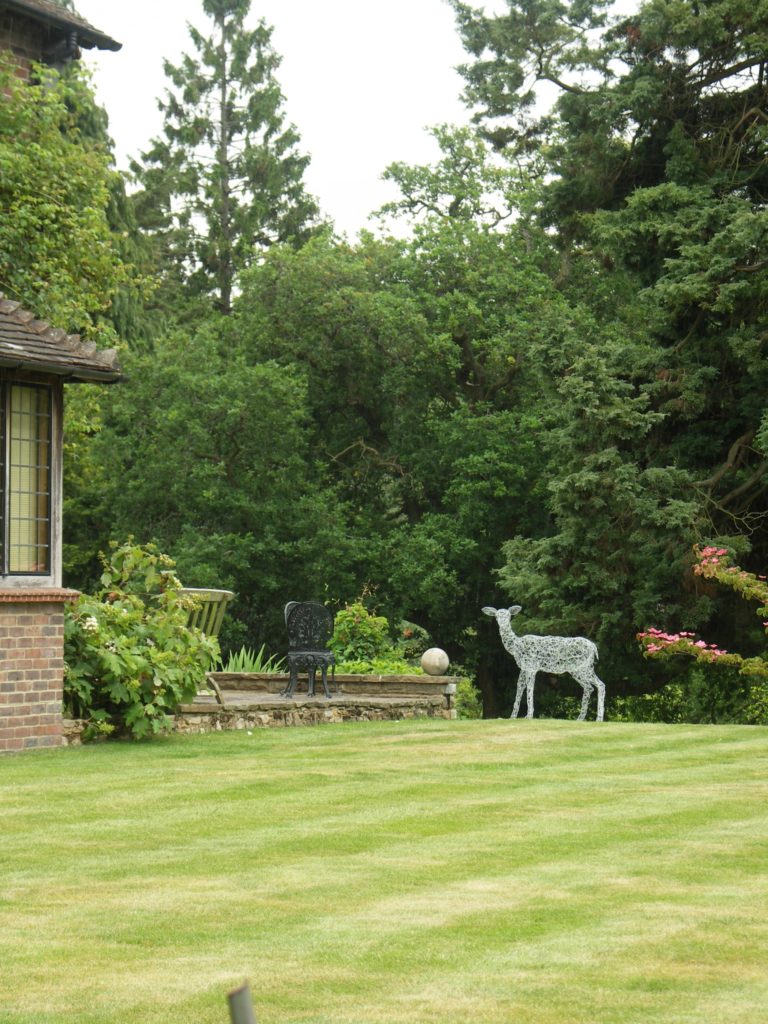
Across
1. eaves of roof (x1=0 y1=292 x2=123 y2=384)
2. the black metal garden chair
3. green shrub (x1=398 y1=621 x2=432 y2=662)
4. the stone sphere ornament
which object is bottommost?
green shrub (x1=398 y1=621 x2=432 y2=662)

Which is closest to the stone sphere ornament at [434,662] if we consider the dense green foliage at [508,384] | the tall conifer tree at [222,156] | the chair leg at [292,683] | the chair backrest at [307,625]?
the chair backrest at [307,625]

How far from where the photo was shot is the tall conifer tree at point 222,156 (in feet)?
141

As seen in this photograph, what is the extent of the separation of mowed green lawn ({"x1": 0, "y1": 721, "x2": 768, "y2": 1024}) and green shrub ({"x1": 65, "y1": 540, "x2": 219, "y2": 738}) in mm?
1674

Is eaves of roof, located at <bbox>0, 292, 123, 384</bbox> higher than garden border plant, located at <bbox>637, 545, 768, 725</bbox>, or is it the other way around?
eaves of roof, located at <bbox>0, 292, 123, 384</bbox>

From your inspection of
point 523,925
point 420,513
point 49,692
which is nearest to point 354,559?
point 420,513

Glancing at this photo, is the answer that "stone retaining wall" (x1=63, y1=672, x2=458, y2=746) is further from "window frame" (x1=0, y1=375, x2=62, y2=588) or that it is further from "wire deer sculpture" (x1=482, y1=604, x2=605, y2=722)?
"wire deer sculpture" (x1=482, y1=604, x2=605, y2=722)

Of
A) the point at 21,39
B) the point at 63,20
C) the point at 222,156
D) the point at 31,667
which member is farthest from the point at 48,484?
the point at 222,156

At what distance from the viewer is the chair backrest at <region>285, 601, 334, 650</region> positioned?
16797mm

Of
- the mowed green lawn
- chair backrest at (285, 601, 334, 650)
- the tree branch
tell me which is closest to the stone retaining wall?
chair backrest at (285, 601, 334, 650)

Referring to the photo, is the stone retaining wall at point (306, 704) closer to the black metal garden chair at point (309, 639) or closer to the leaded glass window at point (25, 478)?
the black metal garden chair at point (309, 639)

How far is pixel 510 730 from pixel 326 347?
51.7 feet

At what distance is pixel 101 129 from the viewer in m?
32.4

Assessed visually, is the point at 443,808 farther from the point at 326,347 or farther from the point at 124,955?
the point at 326,347

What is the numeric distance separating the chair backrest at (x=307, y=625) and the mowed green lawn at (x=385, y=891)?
16.8 ft
